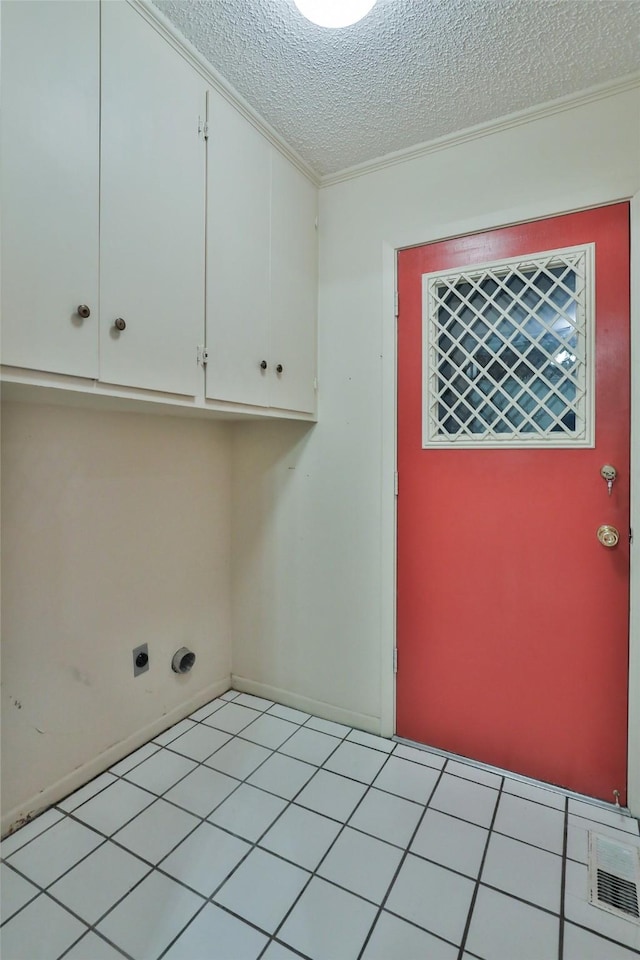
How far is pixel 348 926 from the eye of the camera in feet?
3.69

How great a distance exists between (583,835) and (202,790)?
119 cm

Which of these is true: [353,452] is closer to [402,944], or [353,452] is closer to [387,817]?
[387,817]

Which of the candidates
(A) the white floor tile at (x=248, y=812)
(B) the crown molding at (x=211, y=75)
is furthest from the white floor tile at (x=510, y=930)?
(B) the crown molding at (x=211, y=75)

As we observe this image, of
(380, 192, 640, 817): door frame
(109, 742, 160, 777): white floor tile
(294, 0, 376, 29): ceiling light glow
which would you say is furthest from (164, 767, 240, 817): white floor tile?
(294, 0, 376, 29): ceiling light glow

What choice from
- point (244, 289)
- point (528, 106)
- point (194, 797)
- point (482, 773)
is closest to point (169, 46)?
point (244, 289)

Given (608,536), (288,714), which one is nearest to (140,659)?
(288,714)

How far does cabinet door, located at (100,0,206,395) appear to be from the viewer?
1.19 metres

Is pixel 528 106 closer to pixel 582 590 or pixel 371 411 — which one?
pixel 371 411

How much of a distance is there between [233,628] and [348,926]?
133cm

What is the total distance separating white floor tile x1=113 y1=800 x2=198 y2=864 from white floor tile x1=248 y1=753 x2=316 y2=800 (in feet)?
0.85

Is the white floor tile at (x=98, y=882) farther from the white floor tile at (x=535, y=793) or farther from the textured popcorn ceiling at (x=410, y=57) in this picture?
the textured popcorn ceiling at (x=410, y=57)

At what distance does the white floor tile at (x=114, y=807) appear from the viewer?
56.3 inches

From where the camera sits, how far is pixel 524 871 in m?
1.28

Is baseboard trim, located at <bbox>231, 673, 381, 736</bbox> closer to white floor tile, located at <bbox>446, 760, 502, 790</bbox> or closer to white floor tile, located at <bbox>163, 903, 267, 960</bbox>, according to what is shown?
white floor tile, located at <bbox>446, 760, 502, 790</bbox>
